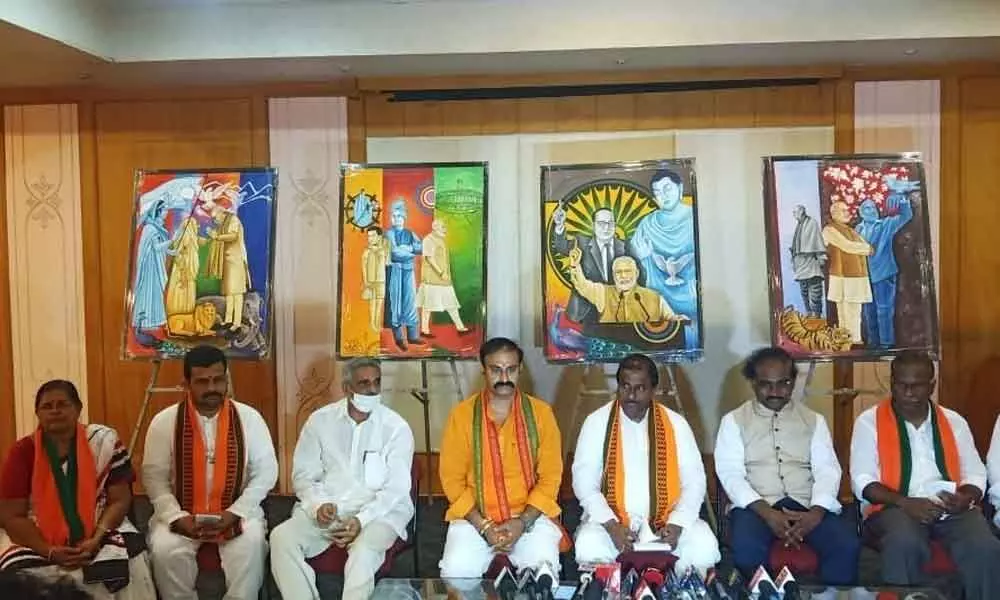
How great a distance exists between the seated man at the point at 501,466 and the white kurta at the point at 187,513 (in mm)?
744

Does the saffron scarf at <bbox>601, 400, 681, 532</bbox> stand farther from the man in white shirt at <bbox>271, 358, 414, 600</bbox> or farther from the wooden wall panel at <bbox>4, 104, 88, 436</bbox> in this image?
the wooden wall panel at <bbox>4, 104, 88, 436</bbox>

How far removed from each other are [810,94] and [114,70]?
3.69m

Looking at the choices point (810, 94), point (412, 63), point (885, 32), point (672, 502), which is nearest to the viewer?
point (672, 502)

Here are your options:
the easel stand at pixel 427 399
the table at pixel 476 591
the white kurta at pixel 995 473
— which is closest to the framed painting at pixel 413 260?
the easel stand at pixel 427 399

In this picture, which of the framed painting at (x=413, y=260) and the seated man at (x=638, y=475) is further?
the framed painting at (x=413, y=260)

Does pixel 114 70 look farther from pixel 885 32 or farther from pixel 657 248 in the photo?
pixel 885 32

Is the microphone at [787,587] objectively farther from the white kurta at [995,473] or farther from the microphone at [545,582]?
the white kurta at [995,473]

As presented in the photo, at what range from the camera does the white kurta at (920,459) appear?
382cm

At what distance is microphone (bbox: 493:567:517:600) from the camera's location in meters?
3.14

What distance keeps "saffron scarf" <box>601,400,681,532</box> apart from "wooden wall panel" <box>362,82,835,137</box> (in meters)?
2.02

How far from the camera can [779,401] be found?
154 inches

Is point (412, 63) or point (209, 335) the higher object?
point (412, 63)

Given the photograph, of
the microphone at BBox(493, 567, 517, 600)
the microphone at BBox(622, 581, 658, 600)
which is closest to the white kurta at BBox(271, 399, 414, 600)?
the microphone at BBox(493, 567, 517, 600)

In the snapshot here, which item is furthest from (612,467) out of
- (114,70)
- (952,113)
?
(114,70)
